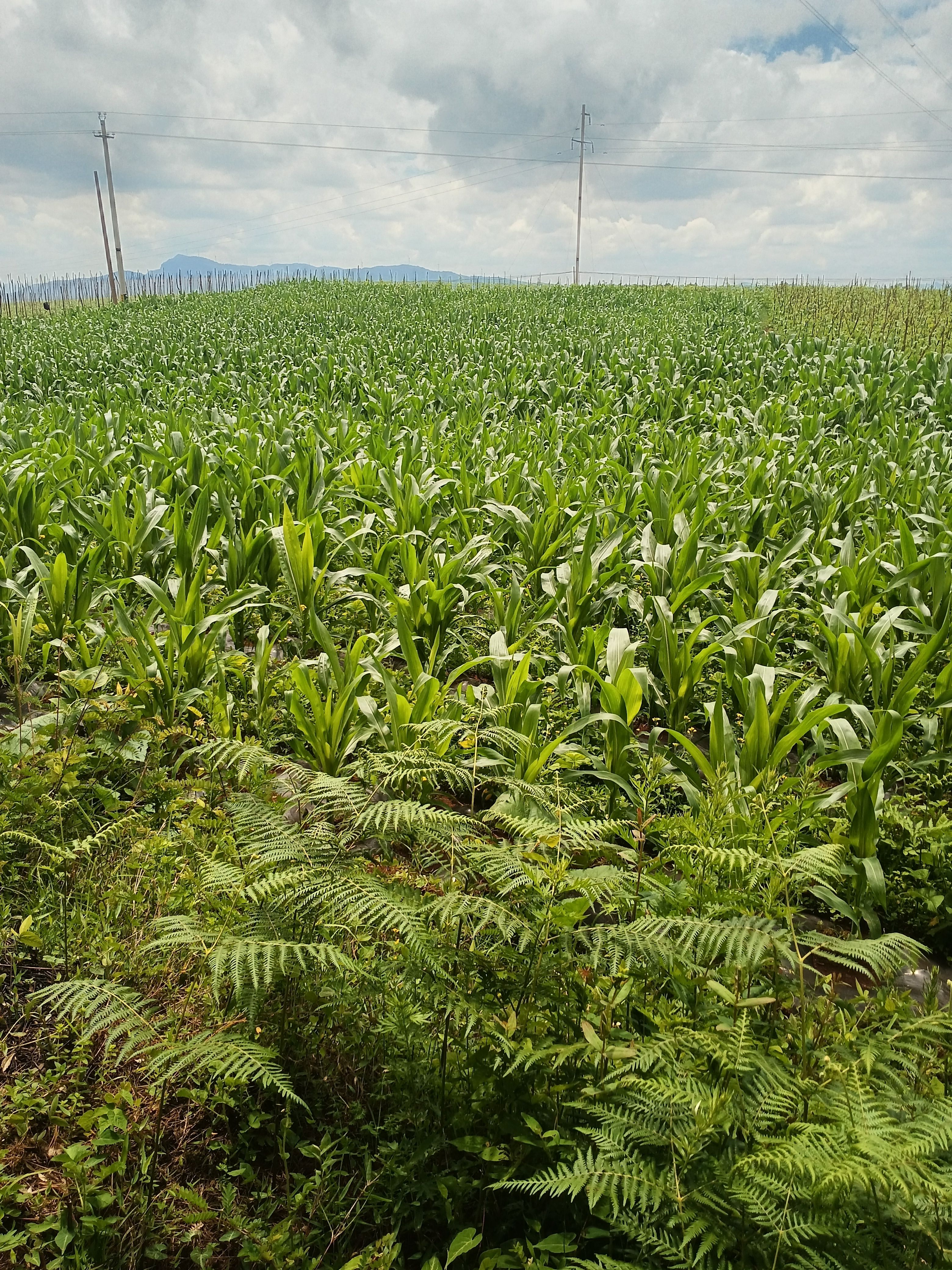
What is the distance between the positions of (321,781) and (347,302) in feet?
93.5

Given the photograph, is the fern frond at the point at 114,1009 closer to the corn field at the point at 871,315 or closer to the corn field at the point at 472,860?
the corn field at the point at 472,860

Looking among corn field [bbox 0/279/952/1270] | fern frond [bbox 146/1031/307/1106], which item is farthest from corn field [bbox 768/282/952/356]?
fern frond [bbox 146/1031/307/1106]

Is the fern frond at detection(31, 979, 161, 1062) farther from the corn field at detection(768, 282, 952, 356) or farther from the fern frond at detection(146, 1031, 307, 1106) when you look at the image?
the corn field at detection(768, 282, 952, 356)

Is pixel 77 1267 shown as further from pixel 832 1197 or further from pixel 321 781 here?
pixel 832 1197

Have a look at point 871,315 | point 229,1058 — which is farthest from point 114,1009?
point 871,315

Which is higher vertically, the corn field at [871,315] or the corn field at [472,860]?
the corn field at [871,315]

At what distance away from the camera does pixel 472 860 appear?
1.67 m

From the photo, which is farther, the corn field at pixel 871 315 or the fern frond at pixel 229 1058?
the corn field at pixel 871 315

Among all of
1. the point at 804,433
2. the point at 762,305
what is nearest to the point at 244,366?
the point at 804,433

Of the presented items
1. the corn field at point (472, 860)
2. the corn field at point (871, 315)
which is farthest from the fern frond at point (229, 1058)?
the corn field at point (871, 315)

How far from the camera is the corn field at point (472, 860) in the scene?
55.4 inches

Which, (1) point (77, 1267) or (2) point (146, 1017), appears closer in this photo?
(1) point (77, 1267)

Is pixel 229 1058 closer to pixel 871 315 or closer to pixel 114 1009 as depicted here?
pixel 114 1009

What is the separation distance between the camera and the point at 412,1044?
1.68 metres
